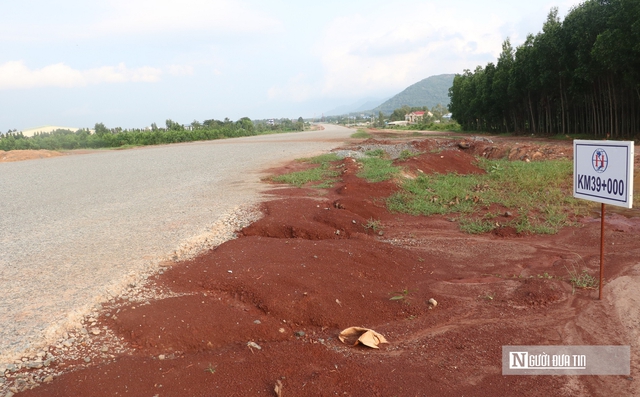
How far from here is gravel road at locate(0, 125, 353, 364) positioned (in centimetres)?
465

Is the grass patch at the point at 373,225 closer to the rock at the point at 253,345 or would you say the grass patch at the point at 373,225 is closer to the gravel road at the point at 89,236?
the gravel road at the point at 89,236

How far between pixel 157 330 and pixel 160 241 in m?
3.18

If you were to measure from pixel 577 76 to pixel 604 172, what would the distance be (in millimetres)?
22191

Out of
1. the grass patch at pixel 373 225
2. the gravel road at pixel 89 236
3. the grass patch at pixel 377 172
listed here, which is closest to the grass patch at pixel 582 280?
the grass patch at pixel 373 225

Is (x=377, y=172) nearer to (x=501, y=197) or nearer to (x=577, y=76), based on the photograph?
(x=501, y=197)

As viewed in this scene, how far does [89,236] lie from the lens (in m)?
7.73

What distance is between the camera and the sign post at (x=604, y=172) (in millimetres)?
4379

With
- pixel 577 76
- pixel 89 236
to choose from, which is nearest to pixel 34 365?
pixel 89 236

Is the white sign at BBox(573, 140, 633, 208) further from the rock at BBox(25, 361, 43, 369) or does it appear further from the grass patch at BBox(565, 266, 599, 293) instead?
the rock at BBox(25, 361, 43, 369)

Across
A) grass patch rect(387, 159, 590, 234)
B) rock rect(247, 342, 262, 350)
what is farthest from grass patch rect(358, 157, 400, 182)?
rock rect(247, 342, 262, 350)

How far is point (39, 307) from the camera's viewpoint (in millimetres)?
4719

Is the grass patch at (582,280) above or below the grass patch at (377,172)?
below

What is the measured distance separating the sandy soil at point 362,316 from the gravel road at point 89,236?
59 cm

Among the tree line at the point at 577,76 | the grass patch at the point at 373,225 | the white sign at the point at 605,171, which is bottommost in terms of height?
the grass patch at the point at 373,225
